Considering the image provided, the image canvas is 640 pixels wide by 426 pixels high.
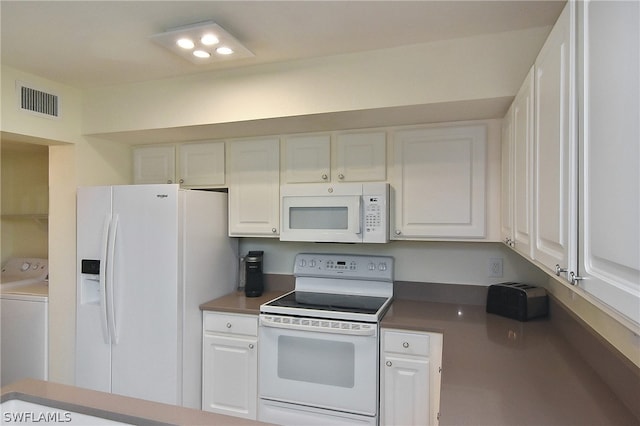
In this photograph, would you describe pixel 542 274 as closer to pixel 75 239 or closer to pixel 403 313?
pixel 403 313

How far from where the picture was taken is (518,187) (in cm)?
168

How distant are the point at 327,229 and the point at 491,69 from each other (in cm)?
128

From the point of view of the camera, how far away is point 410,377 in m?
2.10

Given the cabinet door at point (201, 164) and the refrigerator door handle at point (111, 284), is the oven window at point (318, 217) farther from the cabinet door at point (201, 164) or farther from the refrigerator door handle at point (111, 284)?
the refrigerator door handle at point (111, 284)

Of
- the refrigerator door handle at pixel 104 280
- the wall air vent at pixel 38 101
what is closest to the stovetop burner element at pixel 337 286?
the refrigerator door handle at pixel 104 280

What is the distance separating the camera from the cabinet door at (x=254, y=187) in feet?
8.83

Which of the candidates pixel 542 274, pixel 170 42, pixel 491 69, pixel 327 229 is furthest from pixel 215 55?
pixel 542 274

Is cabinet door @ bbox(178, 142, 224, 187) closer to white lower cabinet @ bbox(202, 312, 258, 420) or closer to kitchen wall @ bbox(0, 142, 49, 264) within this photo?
white lower cabinet @ bbox(202, 312, 258, 420)

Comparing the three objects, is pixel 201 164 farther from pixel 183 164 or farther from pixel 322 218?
pixel 322 218

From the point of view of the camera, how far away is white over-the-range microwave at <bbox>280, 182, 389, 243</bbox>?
2365mm

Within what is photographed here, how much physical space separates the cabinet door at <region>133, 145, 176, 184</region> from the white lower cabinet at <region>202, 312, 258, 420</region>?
113 cm

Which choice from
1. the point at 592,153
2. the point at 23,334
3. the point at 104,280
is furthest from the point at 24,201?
the point at 592,153

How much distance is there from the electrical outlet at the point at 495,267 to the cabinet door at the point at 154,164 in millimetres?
2329

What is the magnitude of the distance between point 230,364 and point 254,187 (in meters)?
1.18
